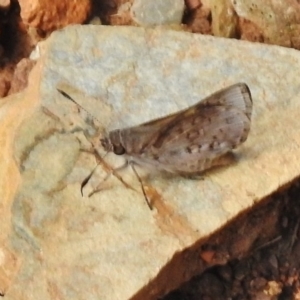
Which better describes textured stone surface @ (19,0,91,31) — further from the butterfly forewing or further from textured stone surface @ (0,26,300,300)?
the butterfly forewing

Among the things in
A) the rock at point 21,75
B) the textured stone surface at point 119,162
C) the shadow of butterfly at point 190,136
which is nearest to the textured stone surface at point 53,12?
the rock at point 21,75

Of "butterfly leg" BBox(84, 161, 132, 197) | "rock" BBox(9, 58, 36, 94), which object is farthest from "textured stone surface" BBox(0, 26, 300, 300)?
"rock" BBox(9, 58, 36, 94)

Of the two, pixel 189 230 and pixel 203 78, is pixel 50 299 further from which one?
pixel 203 78

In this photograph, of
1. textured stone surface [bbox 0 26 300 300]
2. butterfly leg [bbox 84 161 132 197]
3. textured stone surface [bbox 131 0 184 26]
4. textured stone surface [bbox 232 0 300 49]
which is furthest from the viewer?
textured stone surface [bbox 131 0 184 26]

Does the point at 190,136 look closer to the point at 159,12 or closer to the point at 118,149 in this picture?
the point at 118,149

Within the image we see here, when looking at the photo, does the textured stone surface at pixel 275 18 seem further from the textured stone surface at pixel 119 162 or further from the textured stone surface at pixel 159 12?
the textured stone surface at pixel 119 162

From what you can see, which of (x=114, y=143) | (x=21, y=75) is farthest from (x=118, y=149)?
(x=21, y=75)
